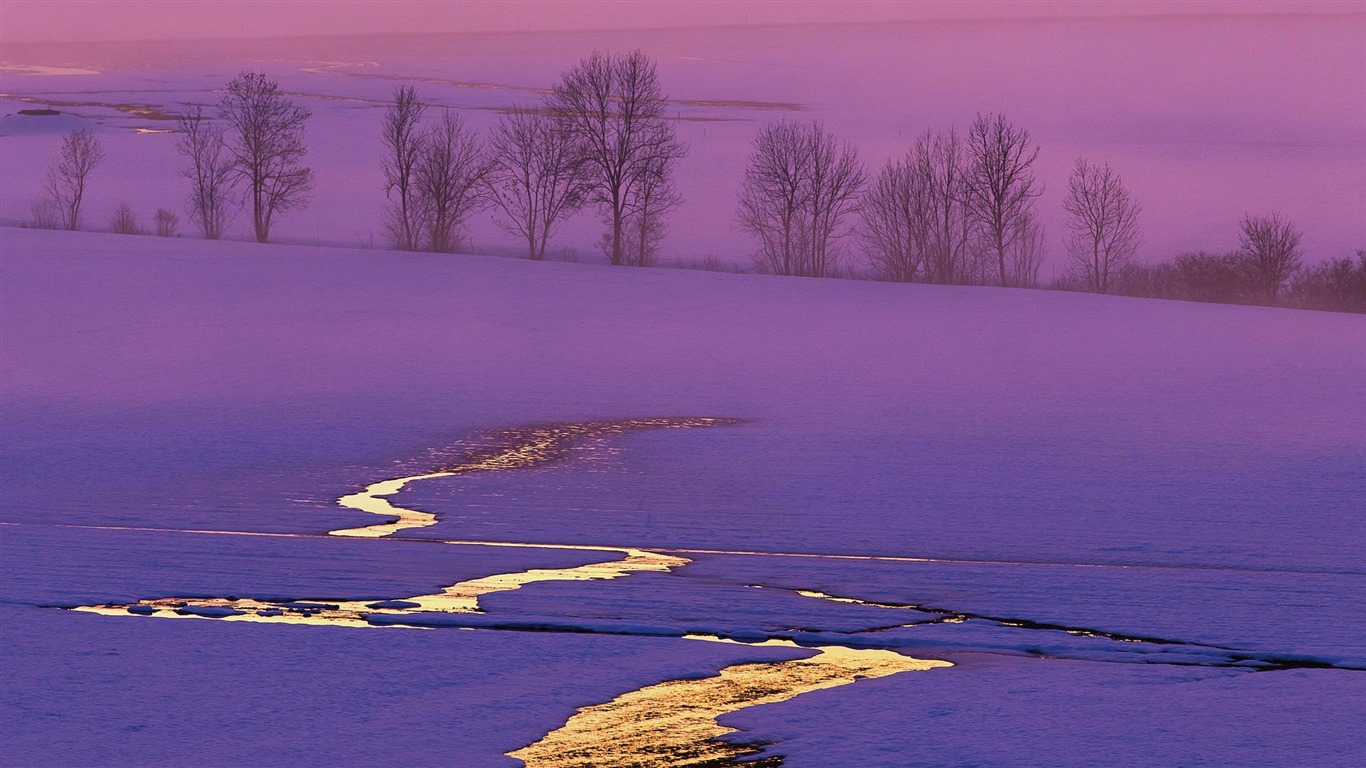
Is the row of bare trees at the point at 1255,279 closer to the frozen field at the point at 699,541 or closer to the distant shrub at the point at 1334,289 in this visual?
the distant shrub at the point at 1334,289

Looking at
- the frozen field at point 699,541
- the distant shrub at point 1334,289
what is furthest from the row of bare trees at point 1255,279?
the frozen field at point 699,541

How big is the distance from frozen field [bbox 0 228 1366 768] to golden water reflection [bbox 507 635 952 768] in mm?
119

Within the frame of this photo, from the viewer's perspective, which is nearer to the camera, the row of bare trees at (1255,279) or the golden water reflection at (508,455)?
the golden water reflection at (508,455)

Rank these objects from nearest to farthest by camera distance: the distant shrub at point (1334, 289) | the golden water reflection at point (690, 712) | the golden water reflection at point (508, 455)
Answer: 1. the golden water reflection at point (690, 712)
2. the golden water reflection at point (508, 455)
3. the distant shrub at point (1334, 289)

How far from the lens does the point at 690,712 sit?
675 cm

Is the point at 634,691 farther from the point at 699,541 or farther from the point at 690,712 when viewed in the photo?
the point at 699,541

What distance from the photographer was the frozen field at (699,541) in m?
6.64

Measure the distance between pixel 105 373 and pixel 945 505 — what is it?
1685cm

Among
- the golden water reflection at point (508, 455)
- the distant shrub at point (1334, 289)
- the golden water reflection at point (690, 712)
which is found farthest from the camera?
the distant shrub at point (1334, 289)

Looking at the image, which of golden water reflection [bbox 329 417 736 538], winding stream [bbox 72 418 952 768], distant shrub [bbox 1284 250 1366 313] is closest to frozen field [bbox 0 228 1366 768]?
winding stream [bbox 72 418 952 768]

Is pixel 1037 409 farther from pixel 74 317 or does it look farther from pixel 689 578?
pixel 74 317

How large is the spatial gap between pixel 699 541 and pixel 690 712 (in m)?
4.65

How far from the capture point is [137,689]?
6988 millimetres

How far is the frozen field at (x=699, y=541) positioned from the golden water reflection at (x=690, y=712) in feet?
0.39
